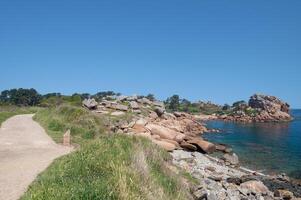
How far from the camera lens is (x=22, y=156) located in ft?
60.0

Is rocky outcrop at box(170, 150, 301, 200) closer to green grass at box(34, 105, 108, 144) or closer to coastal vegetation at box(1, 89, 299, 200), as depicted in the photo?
coastal vegetation at box(1, 89, 299, 200)

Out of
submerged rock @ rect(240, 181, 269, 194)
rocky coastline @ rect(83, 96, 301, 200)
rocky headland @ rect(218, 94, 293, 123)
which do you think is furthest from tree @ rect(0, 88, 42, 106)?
submerged rock @ rect(240, 181, 269, 194)

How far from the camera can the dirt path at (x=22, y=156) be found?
12.9 m

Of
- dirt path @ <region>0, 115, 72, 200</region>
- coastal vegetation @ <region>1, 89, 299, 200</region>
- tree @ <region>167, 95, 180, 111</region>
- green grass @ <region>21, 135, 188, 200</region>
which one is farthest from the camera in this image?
tree @ <region>167, 95, 180, 111</region>

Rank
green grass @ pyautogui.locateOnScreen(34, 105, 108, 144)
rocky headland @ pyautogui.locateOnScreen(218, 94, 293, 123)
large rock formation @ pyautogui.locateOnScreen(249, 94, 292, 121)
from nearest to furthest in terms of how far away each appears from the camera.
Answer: green grass @ pyautogui.locateOnScreen(34, 105, 108, 144), rocky headland @ pyautogui.locateOnScreen(218, 94, 293, 123), large rock formation @ pyautogui.locateOnScreen(249, 94, 292, 121)

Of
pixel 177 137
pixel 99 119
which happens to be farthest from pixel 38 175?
pixel 177 137

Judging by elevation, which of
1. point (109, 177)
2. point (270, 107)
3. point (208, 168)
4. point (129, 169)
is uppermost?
point (270, 107)

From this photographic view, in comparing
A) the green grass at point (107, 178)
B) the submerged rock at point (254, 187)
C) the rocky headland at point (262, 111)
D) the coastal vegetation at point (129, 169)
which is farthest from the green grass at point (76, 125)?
the rocky headland at point (262, 111)

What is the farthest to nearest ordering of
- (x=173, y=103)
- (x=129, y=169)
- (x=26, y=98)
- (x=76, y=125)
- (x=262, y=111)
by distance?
(x=173, y=103), (x=262, y=111), (x=26, y=98), (x=76, y=125), (x=129, y=169)

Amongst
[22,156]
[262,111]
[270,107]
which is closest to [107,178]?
[22,156]

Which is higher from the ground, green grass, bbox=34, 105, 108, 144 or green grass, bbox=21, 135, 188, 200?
green grass, bbox=34, 105, 108, 144

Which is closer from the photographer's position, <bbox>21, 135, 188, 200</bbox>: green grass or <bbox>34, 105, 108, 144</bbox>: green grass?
<bbox>21, 135, 188, 200</bbox>: green grass

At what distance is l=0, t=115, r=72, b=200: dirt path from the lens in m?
12.9

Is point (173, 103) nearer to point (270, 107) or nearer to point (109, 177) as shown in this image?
point (270, 107)
